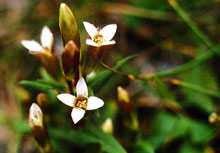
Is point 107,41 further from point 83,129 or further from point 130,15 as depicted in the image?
point 130,15

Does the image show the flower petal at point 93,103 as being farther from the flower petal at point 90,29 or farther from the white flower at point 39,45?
the white flower at point 39,45

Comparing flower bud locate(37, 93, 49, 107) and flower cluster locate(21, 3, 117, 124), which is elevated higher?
flower cluster locate(21, 3, 117, 124)

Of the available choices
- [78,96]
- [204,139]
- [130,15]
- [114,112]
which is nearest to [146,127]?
[114,112]

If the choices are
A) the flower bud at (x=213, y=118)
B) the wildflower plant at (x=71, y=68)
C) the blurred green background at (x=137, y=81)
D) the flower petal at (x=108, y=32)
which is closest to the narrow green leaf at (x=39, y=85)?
the wildflower plant at (x=71, y=68)

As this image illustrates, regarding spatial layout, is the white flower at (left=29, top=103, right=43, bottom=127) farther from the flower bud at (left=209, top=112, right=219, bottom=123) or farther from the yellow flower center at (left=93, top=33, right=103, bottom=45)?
the flower bud at (left=209, top=112, right=219, bottom=123)

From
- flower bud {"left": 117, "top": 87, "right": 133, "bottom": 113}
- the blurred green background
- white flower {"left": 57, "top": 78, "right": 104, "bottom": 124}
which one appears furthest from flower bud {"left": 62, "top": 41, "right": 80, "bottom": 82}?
flower bud {"left": 117, "top": 87, "right": 133, "bottom": 113}

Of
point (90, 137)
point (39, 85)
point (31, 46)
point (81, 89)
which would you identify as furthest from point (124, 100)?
point (31, 46)
